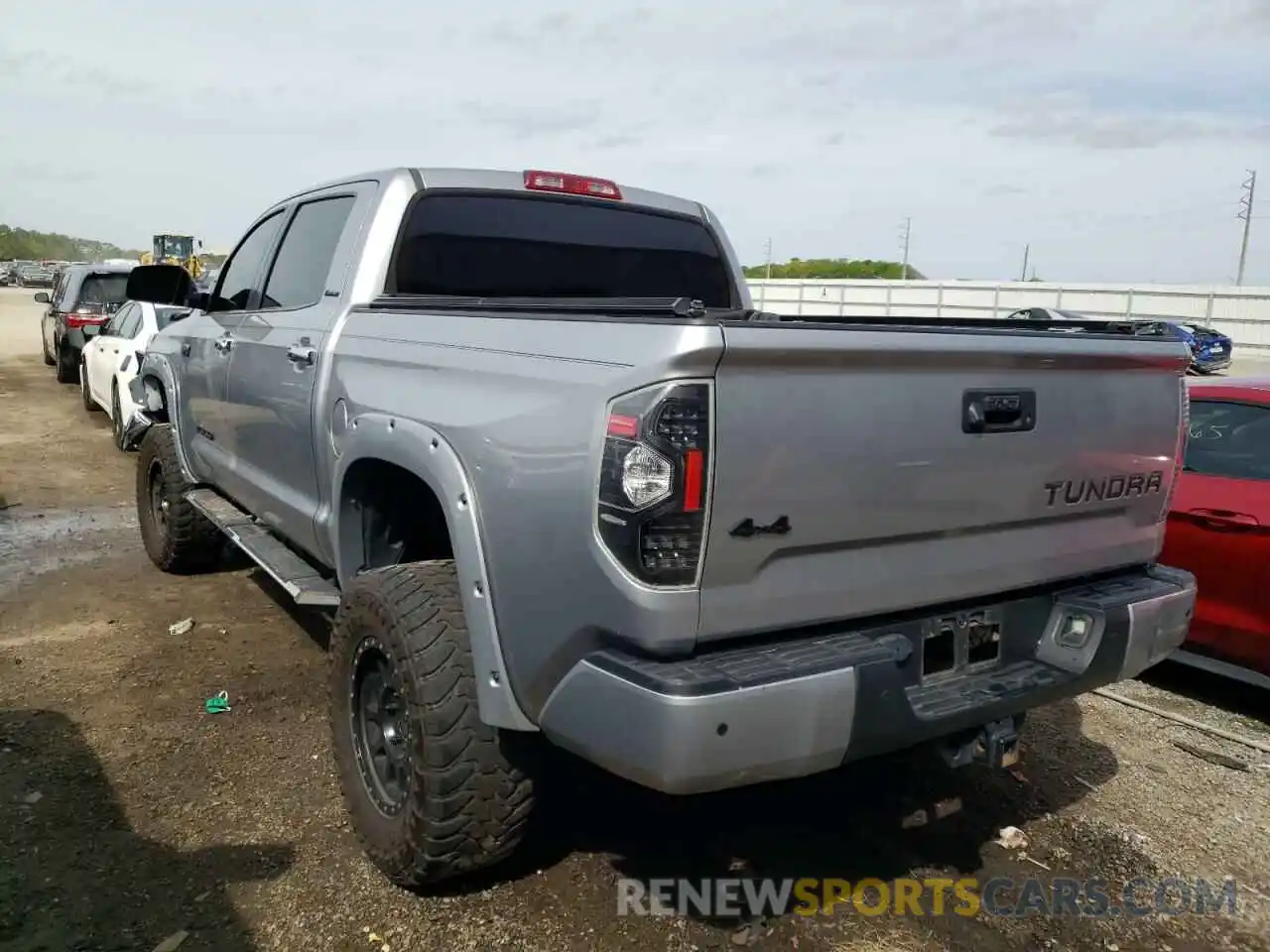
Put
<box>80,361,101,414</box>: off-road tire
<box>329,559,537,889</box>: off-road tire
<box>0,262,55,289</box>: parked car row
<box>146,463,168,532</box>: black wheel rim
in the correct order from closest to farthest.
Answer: <box>329,559,537,889</box>: off-road tire < <box>146,463,168,532</box>: black wheel rim < <box>80,361,101,414</box>: off-road tire < <box>0,262,55,289</box>: parked car row

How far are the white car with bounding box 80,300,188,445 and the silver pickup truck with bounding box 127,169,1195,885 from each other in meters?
7.24

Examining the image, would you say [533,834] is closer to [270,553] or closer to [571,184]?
[270,553]

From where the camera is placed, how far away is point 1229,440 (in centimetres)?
468

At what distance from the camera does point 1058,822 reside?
359 cm

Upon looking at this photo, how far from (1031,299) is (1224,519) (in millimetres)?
33811

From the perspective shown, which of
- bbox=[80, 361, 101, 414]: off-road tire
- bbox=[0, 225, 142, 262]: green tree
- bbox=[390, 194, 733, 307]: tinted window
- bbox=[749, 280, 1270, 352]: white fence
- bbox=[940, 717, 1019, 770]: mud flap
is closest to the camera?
bbox=[940, 717, 1019, 770]: mud flap

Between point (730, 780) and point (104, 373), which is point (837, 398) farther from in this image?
point (104, 373)

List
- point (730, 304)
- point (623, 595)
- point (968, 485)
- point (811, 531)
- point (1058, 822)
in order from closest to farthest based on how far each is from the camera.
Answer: point (623, 595)
point (811, 531)
point (968, 485)
point (1058, 822)
point (730, 304)

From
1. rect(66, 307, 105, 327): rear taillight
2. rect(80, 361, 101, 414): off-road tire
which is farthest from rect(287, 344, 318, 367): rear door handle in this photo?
rect(66, 307, 105, 327): rear taillight

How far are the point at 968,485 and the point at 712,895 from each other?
4.72ft

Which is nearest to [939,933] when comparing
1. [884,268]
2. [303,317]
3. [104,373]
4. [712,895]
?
[712,895]

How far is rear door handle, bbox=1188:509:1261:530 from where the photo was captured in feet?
14.1

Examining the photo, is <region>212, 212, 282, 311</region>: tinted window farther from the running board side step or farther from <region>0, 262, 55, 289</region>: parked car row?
<region>0, 262, 55, 289</region>: parked car row

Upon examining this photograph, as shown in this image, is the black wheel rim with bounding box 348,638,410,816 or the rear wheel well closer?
the black wheel rim with bounding box 348,638,410,816
